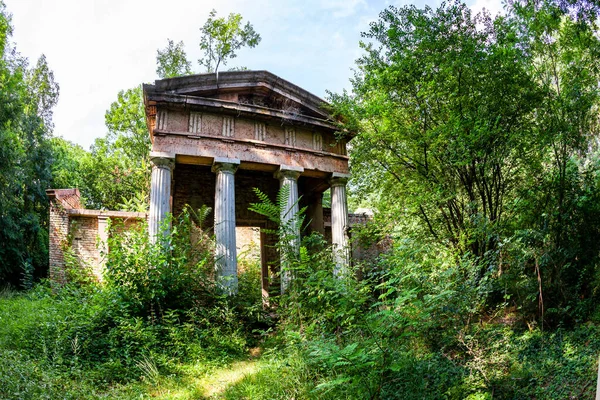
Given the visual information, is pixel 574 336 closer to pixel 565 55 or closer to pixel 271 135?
pixel 565 55

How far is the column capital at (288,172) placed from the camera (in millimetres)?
11555

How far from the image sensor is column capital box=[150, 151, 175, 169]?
10172 millimetres

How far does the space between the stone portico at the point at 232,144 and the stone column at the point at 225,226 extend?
0.02 m

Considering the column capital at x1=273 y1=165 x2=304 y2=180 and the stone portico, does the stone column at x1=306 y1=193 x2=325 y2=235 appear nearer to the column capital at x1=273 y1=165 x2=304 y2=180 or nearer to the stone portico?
the stone portico

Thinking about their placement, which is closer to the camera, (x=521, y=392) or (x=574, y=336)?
(x=521, y=392)

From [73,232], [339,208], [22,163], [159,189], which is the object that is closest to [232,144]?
[159,189]

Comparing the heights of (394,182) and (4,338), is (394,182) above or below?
above

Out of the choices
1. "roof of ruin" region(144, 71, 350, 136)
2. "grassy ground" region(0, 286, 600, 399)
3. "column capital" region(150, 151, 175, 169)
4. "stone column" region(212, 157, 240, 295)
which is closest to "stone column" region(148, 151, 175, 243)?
"column capital" region(150, 151, 175, 169)

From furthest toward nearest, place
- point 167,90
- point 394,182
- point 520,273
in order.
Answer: point 167,90, point 394,182, point 520,273

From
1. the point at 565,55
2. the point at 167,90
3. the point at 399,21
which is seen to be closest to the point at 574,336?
the point at 565,55

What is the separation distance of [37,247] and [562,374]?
64.4ft

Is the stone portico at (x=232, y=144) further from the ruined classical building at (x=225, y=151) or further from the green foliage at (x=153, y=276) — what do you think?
the green foliage at (x=153, y=276)

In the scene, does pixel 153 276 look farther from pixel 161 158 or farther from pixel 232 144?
pixel 232 144

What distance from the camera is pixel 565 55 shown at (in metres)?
6.96
